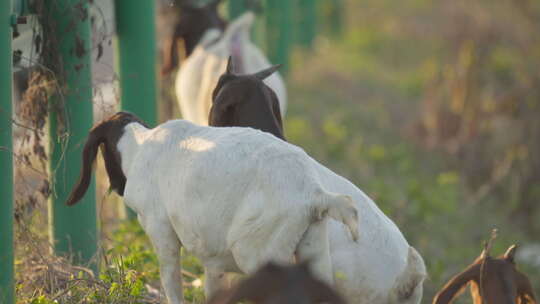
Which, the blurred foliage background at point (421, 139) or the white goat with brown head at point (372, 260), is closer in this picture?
the white goat with brown head at point (372, 260)

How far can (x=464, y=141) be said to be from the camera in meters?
10.3

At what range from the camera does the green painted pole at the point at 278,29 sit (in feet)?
38.2

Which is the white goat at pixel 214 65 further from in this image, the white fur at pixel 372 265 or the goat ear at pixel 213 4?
the white fur at pixel 372 265

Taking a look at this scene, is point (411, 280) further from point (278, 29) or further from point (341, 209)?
point (278, 29)

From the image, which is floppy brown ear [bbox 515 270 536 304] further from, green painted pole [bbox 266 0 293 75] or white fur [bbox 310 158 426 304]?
green painted pole [bbox 266 0 293 75]

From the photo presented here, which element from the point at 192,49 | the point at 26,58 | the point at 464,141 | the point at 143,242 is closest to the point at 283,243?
the point at 26,58

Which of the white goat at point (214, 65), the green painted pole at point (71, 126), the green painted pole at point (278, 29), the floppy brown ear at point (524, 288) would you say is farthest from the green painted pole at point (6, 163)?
the green painted pole at point (278, 29)

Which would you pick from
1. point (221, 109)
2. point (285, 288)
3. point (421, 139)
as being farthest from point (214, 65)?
point (421, 139)

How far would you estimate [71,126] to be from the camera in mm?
4715

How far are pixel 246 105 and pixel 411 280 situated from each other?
1.03 metres

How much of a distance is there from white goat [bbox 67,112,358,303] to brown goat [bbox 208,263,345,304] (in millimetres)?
623

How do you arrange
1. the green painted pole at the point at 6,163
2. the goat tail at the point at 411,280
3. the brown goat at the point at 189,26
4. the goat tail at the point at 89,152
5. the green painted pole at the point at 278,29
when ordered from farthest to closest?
1. the green painted pole at the point at 278,29
2. the brown goat at the point at 189,26
3. the goat tail at the point at 89,152
4. the green painted pole at the point at 6,163
5. the goat tail at the point at 411,280

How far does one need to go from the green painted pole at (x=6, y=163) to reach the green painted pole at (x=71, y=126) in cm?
69

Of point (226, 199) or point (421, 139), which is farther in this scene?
point (421, 139)
